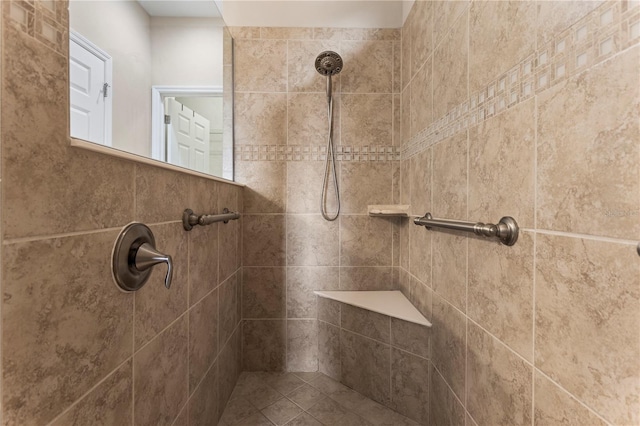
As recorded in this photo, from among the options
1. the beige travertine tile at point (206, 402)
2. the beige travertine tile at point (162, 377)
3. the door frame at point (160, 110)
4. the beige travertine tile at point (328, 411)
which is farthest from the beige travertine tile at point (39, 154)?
the beige travertine tile at point (328, 411)

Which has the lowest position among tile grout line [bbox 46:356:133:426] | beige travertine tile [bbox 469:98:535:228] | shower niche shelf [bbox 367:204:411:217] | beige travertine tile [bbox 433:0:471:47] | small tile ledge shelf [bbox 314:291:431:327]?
small tile ledge shelf [bbox 314:291:431:327]

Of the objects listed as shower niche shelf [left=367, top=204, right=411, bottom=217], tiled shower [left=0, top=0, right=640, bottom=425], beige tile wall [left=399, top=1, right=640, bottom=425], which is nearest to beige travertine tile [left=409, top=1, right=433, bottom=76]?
tiled shower [left=0, top=0, right=640, bottom=425]

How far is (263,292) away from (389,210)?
87 centimetres

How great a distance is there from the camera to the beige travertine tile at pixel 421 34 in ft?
3.86

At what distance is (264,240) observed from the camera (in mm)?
1588

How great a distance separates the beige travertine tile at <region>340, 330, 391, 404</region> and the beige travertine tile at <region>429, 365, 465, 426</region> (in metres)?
0.21

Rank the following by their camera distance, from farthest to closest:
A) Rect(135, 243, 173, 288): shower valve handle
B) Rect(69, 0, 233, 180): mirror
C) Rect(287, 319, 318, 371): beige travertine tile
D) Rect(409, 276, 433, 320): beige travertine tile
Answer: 1. Rect(287, 319, 318, 371): beige travertine tile
2. Rect(409, 276, 433, 320): beige travertine tile
3. Rect(69, 0, 233, 180): mirror
4. Rect(135, 243, 173, 288): shower valve handle

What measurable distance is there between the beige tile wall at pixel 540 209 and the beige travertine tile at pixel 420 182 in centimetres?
11

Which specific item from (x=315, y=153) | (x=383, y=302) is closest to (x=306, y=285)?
(x=383, y=302)

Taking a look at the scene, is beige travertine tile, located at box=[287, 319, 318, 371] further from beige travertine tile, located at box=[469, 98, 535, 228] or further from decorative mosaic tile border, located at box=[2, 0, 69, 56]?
decorative mosaic tile border, located at box=[2, 0, 69, 56]

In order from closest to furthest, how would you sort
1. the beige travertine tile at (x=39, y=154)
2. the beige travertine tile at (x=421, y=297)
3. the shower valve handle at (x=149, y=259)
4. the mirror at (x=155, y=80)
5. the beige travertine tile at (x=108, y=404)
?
the beige travertine tile at (x=39, y=154)
the beige travertine tile at (x=108, y=404)
the shower valve handle at (x=149, y=259)
the mirror at (x=155, y=80)
the beige travertine tile at (x=421, y=297)

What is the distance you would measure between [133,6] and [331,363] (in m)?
1.93

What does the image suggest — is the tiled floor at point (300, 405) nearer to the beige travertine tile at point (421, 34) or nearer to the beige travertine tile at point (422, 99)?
the beige travertine tile at point (422, 99)

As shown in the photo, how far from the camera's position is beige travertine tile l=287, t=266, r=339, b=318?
158cm
